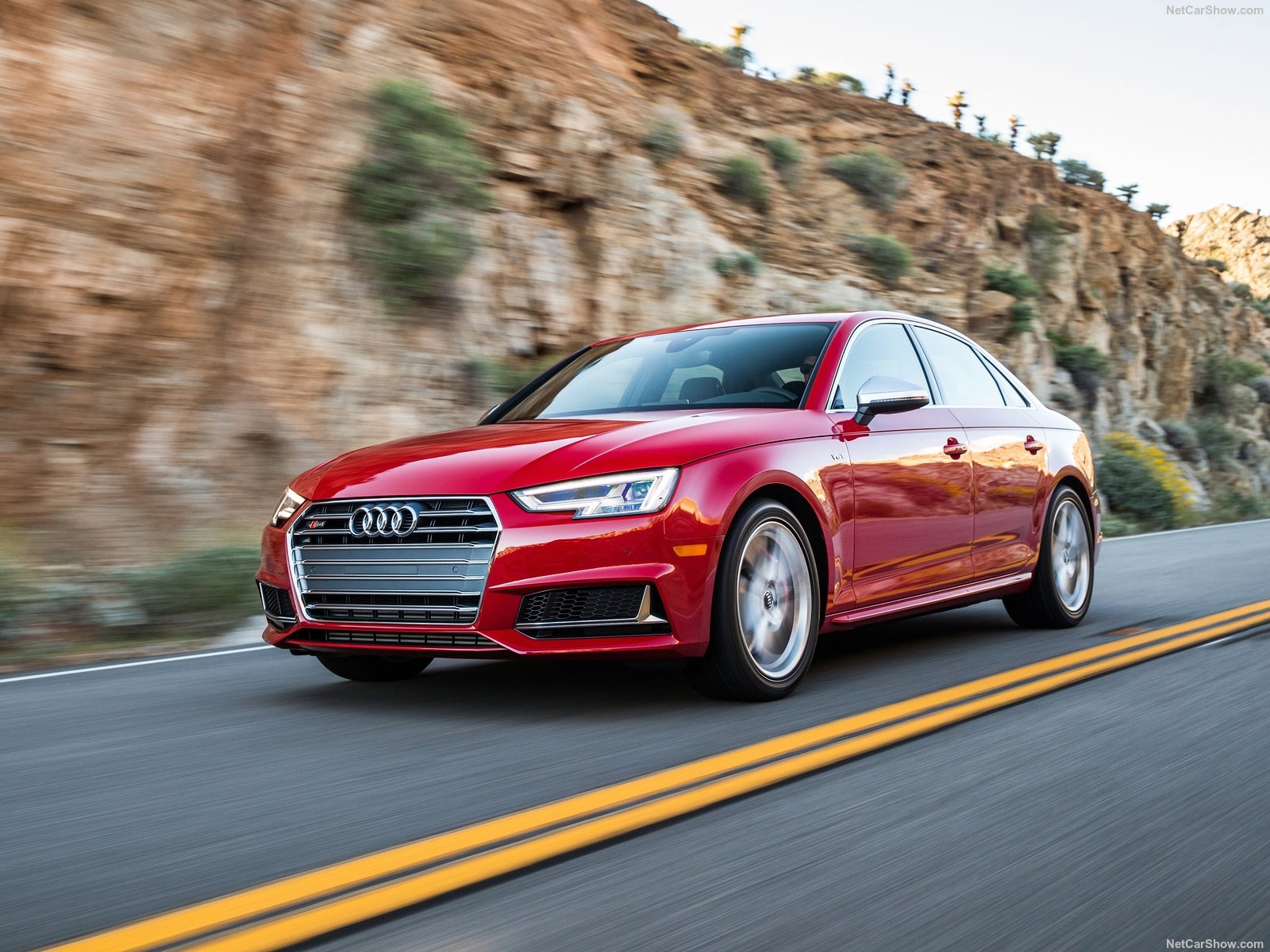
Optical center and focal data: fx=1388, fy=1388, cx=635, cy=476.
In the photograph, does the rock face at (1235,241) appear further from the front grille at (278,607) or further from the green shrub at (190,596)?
the front grille at (278,607)

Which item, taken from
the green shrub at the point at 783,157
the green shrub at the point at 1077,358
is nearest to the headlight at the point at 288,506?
the green shrub at the point at 783,157

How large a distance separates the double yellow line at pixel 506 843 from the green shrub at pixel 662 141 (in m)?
17.6

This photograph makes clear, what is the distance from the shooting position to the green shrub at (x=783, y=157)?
1093 inches

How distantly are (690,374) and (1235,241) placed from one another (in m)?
98.8

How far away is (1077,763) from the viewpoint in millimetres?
4281

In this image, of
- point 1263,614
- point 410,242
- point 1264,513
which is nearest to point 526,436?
point 1263,614

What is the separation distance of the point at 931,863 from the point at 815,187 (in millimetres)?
26963

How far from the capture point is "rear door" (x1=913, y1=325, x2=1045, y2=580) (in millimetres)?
6801

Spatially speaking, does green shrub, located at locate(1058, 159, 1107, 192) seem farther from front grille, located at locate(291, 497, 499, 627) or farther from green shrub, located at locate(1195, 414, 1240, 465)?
front grille, located at locate(291, 497, 499, 627)

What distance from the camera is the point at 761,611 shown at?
5.26m

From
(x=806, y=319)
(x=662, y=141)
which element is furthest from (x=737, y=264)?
(x=806, y=319)

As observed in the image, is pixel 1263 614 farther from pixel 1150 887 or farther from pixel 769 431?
pixel 1150 887

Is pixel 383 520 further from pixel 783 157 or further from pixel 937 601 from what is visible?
pixel 783 157

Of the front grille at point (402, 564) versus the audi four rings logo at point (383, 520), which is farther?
the audi four rings logo at point (383, 520)
